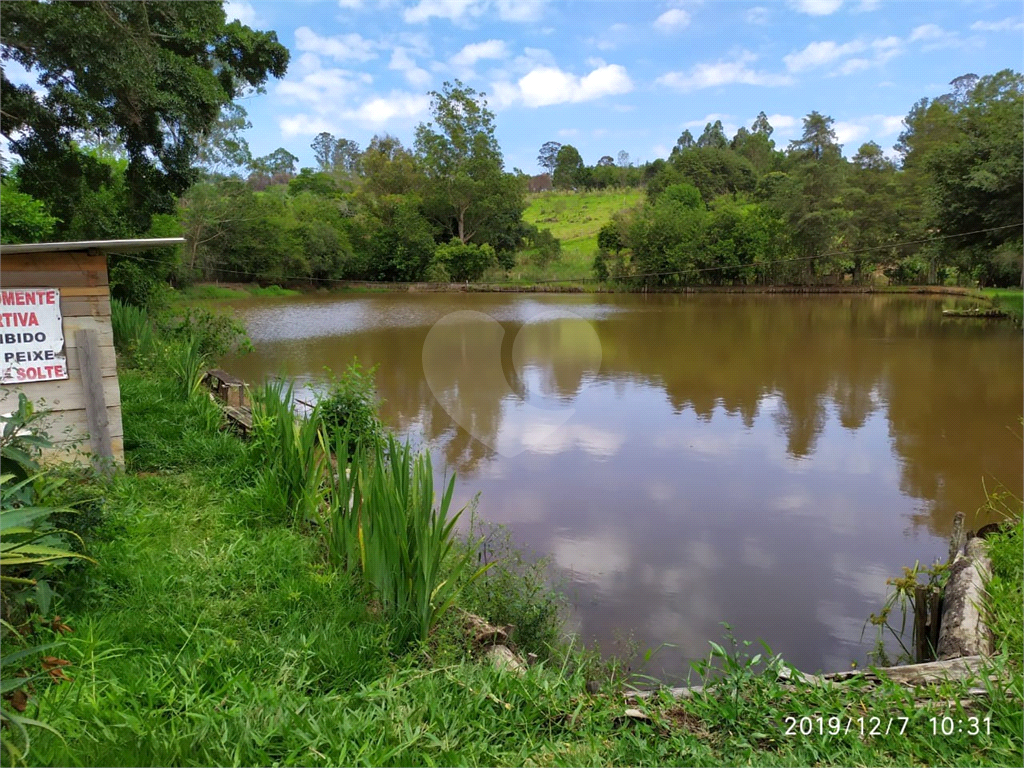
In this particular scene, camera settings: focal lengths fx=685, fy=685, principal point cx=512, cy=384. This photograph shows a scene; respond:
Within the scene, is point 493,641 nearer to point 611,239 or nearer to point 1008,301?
point 1008,301

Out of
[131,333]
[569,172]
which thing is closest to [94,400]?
[131,333]

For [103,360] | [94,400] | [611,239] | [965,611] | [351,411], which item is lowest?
[965,611]

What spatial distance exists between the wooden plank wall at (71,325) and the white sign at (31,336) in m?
0.04

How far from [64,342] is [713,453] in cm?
523

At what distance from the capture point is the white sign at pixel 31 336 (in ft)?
10.9

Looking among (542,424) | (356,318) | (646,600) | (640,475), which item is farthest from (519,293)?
(646,600)

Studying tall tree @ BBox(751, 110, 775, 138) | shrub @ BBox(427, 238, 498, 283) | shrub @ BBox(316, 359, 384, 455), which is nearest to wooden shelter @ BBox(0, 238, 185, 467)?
shrub @ BBox(316, 359, 384, 455)

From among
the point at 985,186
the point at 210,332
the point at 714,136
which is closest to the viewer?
the point at 210,332

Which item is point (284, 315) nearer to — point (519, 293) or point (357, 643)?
point (519, 293)

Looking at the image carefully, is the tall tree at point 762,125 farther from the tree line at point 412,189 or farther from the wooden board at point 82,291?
the wooden board at point 82,291

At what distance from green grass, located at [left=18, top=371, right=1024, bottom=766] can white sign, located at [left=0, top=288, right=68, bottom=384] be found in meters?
1.05

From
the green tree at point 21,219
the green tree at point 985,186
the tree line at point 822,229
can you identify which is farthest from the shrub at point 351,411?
the tree line at point 822,229

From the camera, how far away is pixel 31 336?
341 centimetres

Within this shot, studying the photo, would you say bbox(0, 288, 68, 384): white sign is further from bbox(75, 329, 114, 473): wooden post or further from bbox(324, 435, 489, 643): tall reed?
bbox(324, 435, 489, 643): tall reed
